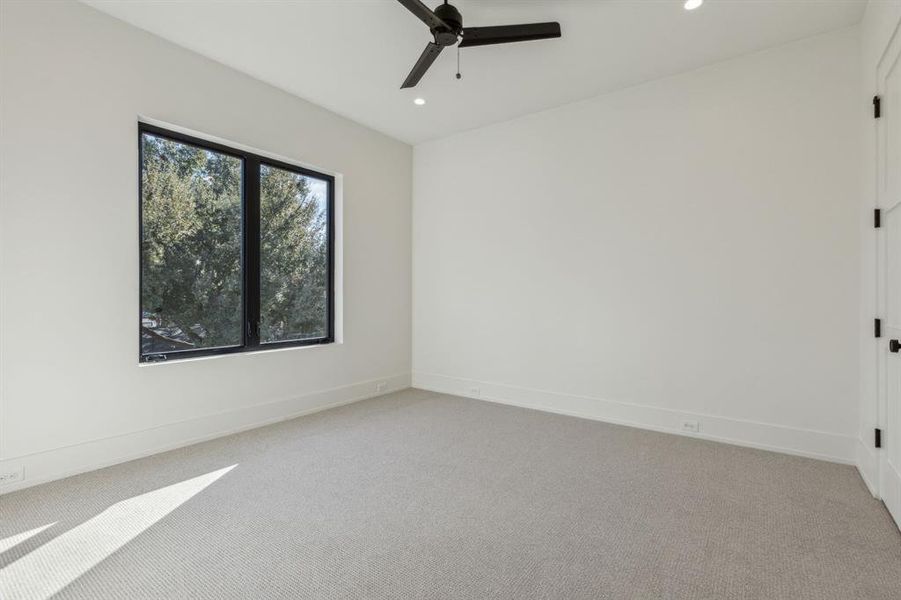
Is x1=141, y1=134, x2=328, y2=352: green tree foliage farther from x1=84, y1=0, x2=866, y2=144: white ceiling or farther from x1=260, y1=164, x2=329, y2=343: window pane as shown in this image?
x1=84, y1=0, x2=866, y2=144: white ceiling

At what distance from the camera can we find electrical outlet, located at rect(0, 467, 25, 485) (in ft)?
7.95

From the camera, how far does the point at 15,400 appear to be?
2.47 metres

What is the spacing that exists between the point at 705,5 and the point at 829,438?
10.1 feet

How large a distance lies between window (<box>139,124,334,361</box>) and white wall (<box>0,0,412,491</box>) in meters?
0.17

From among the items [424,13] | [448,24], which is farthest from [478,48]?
[424,13]

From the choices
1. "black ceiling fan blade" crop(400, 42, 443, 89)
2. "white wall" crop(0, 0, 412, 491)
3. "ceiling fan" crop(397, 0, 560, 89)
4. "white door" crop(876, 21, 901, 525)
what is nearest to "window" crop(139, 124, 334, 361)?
"white wall" crop(0, 0, 412, 491)

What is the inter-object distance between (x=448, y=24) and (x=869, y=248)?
2967 millimetres

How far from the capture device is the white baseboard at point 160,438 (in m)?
2.55

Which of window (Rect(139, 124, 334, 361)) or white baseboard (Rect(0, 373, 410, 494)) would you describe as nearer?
white baseboard (Rect(0, 373, 410, 494))

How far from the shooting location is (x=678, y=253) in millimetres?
3545

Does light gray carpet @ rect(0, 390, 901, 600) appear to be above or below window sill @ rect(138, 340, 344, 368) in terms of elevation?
below

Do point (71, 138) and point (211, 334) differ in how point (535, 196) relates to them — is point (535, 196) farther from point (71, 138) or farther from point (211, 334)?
point (71, 138)

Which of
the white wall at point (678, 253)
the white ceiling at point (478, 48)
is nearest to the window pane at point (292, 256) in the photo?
the white ceiling at point (478, 48)

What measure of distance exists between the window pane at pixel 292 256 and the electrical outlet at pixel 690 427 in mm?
3467
